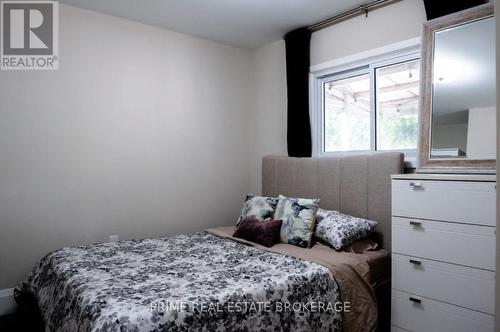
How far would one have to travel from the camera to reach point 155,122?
11.1 ft

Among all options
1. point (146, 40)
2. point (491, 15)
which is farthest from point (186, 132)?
point (491, 15)

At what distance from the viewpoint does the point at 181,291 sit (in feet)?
5.35

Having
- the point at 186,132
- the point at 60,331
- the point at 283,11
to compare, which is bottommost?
the point at 60,331

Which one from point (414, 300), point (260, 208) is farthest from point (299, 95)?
point (414, 300)

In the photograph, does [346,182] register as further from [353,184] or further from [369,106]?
[369,106]

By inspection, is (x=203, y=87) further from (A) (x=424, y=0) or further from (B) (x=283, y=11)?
(A) (x=424, y=0)

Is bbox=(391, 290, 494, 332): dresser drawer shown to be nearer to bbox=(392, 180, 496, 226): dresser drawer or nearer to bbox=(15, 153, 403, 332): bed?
bbox=(15, 153, 403, 332): bed

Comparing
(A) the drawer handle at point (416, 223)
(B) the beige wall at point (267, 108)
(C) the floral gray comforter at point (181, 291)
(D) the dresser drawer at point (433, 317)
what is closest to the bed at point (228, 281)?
(C) the floral gray comforter at point (181, 291)

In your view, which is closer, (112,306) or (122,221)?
(112,306)

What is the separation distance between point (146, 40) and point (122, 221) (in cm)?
180

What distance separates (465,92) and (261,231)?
5.71 ft

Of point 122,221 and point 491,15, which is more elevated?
point 491,15

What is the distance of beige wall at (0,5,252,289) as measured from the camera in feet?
8.96

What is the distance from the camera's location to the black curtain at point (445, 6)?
2.27m
